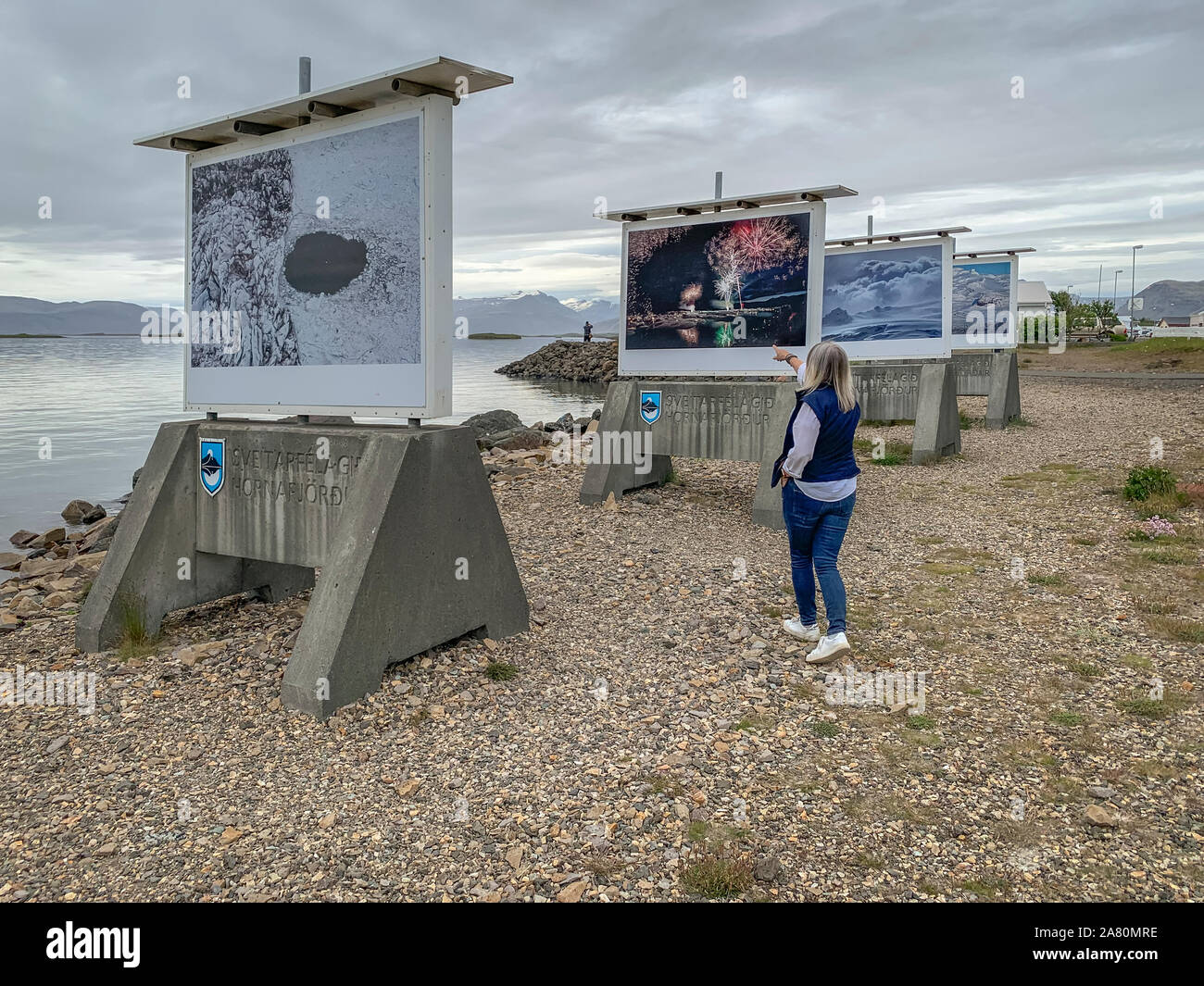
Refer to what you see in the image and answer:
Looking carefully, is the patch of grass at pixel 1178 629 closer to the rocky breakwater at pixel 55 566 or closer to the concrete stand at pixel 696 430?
the concrete stand at pixel 696 430

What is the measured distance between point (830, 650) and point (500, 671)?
230 centimetres

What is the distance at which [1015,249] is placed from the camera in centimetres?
2266

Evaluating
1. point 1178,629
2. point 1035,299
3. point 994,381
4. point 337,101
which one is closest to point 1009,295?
point 994,381

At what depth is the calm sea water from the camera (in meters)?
18.7

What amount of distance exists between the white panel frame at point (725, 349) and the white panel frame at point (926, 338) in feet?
23.9

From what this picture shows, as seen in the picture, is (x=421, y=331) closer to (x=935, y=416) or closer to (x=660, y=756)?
(x=660, y=756)

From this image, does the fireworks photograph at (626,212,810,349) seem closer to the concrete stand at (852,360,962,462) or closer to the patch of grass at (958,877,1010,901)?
the concrete stand at (852,360,962,462)

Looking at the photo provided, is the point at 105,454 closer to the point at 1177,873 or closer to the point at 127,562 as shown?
the point at 127,562

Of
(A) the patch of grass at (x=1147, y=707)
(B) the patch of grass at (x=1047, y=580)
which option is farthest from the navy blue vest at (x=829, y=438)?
(B) the patch of grass at (x=1047, y=580)

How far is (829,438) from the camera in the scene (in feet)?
19.4

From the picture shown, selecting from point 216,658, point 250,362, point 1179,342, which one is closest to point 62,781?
point 216,658

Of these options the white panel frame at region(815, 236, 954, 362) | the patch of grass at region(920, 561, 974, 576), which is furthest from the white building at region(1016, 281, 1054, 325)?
the patch of grass at region(920, 561, 974, 576)

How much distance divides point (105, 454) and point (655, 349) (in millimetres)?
18680

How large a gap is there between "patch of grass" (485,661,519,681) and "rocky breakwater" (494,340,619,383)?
48.4 meters
